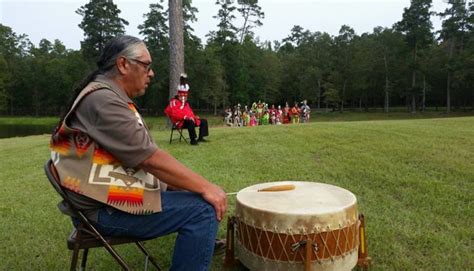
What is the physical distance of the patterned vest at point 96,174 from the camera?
2.01 meters

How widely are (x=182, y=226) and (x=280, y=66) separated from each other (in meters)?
51.4

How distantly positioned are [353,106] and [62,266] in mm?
54236

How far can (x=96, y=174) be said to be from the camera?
2.02 meters

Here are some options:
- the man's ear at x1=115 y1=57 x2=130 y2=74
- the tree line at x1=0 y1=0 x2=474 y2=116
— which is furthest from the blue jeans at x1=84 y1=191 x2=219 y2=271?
the tree line at x1=0 y1=0 x2=474 y2=116

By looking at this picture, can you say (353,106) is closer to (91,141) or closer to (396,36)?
(396,36)

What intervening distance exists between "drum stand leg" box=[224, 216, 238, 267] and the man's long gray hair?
4.67ft

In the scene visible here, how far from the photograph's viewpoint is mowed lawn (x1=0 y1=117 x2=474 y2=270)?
326cm

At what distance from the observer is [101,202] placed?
203cm

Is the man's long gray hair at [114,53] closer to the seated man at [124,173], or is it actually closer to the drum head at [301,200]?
the seated man at [124,173]

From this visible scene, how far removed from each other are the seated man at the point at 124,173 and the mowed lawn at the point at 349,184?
1179 mm

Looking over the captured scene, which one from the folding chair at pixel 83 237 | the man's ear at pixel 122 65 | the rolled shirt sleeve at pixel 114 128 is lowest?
the folding chair at pixel 83 237

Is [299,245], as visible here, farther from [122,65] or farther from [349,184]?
[349,184]

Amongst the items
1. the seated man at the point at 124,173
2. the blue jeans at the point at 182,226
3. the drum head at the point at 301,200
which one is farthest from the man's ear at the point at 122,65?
the drum head at the point at 301,200

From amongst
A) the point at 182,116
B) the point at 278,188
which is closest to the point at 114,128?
the point at 278,188
